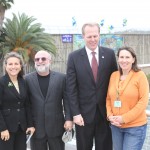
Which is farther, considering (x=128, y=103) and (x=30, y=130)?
(x=30, y=130)

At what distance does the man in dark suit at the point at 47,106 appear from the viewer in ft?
13.0

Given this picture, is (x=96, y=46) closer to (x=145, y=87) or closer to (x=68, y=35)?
(x=145, y=87)

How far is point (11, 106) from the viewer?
3.85 m

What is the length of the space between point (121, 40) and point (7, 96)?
30643 mm

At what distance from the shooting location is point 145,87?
3.51 metres

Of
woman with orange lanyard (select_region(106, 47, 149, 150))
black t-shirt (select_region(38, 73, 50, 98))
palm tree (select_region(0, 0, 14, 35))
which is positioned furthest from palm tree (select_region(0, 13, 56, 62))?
woman with orange lanyard (select_region(106, 47, 149, 150))

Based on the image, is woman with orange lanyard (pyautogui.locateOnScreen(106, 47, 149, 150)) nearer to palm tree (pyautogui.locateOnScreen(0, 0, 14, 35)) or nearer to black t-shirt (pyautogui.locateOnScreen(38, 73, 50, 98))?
black t-shirt (pyautogui.locateOnScreen(38, 73, 50, 98))

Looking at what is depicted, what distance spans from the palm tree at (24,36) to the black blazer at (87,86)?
18.6 meters

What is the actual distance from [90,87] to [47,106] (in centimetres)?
53

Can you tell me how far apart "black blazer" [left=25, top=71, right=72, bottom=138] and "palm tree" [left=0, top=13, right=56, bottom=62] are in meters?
18.5

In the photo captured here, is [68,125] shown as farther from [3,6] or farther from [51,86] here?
[3,6]

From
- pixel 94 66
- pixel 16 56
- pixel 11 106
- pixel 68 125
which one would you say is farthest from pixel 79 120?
pixel 16 56

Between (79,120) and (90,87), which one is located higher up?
(90,87)

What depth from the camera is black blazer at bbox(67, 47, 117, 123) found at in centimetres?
386
